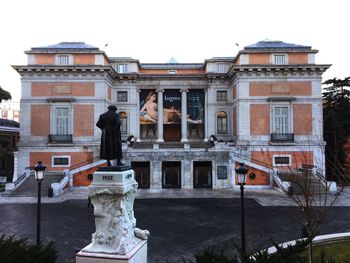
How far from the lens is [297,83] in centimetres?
2964

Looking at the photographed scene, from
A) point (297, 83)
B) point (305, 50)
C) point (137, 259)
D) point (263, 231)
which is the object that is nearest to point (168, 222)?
point (263, 231)

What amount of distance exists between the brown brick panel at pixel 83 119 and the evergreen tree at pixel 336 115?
2525 cm

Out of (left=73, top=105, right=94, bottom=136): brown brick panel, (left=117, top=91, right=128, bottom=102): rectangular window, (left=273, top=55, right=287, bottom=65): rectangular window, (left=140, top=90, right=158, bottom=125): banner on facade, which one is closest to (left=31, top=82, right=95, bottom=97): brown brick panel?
(left=73, top=105, right=94, bottom=136): brown brick panel

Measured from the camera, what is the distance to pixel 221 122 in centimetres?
3428

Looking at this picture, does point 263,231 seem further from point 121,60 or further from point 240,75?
point 121,60

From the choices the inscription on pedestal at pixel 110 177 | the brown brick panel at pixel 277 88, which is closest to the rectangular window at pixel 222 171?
the brown brick panel at pixel 277 88

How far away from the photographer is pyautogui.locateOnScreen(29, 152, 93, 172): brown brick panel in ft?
96.3

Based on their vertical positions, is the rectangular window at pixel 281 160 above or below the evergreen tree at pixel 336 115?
below

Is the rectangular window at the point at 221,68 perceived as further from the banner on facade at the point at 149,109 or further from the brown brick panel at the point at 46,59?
the brown brick panel at the point at 46,59

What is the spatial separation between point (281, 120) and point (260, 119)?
2.18 meters

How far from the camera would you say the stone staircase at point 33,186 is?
24.2 m

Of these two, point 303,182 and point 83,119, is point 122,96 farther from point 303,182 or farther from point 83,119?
point 303,182

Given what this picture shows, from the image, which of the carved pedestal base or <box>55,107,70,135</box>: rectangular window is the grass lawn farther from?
<box>55,107,70,135</box>: rectangular window

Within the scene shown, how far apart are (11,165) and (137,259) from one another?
1467 inches
